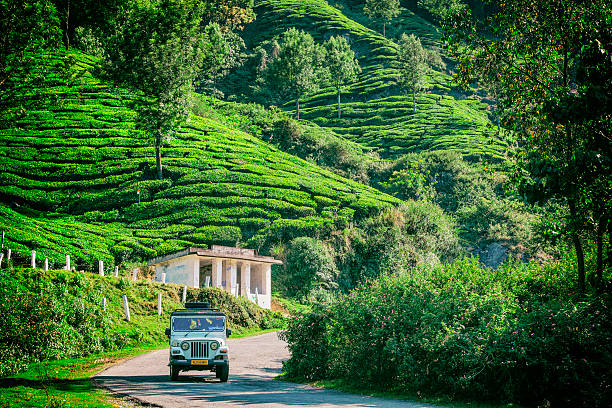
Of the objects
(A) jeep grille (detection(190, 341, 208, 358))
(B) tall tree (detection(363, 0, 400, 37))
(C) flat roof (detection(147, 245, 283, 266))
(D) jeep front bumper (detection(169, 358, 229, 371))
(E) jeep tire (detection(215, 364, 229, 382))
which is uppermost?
(B) tall tree (detection(363, 0, 400, 37))

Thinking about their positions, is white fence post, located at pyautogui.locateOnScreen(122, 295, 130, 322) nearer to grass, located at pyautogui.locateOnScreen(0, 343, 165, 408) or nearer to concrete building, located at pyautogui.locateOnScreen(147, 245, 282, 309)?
grass, located at pyautogui.locateOnScreen(0, 343, 165, 408)

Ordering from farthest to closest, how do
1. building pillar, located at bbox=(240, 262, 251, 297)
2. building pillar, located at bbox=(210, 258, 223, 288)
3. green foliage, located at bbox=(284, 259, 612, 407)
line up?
building pillar, located at bbox=(240, 262, 251, 297)
building pillar, located at bbox=(210, 258, 223, 288)
green foliage, located at bbox=(284, 259, 612, 407)

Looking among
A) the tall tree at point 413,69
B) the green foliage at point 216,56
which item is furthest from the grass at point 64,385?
the tall tree at point 413,69

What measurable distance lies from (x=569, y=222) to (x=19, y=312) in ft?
67.1

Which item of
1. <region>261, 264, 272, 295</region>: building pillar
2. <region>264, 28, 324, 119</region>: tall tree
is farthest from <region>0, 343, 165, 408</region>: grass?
<region>264, 28, 324, 119</region>: tall tree

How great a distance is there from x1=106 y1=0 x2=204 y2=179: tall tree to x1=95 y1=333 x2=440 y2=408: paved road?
31736mm

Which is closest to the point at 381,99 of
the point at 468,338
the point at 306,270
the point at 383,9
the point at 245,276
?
the point at 383,9

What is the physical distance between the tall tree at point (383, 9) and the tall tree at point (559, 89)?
11803 centimetres

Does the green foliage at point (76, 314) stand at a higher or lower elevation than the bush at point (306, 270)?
lower

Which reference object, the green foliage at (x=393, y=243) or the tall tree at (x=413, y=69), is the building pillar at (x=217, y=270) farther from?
the tall tree at (x=413, y=69)

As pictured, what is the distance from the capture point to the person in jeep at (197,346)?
18.5m

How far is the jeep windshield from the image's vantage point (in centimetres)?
1930

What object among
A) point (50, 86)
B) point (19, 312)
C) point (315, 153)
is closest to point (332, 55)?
point (315, 153)

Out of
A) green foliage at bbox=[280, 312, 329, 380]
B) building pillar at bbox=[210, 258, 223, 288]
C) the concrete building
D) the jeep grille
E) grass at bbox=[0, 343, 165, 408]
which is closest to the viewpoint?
grass at bbox=[0, 343, 165, 408]
